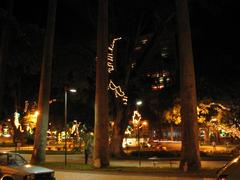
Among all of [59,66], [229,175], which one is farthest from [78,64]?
[229,175]

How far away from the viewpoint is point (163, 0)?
119 feet

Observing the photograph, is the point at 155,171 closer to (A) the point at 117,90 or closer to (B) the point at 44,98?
(B) the point at 44,98

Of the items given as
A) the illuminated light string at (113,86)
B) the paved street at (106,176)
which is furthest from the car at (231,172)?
the illuminated light string at (113,86)

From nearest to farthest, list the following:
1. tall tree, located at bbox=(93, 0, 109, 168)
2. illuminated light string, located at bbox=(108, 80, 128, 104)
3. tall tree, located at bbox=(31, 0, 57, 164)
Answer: tall tree, located at bbox=(93, 0, 109, 168)
tall tree, located at bbox=(31, 0, 57, 164)
illuminated light string, located at bbox=(108, 80, 128, 104)

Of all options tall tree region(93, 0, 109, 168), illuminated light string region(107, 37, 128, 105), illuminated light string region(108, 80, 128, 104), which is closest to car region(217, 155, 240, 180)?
tall tree region(93, 0, 109, 168)

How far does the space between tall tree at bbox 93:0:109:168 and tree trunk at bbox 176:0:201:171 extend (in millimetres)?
4907

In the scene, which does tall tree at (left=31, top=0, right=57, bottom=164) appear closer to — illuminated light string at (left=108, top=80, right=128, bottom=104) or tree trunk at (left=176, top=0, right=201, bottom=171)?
illuminated light string at (left=108, top=80, right=128, bottom=104)

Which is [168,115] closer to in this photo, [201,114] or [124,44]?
[201,114]

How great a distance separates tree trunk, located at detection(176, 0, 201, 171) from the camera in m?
23.1

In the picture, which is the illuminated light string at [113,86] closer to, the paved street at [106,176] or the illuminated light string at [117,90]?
the illuminated light string at [117,90]

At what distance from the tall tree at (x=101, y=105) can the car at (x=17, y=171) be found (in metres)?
11.1

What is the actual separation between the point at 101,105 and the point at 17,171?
1280cm

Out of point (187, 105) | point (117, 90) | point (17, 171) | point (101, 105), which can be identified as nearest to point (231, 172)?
point (17, 171)

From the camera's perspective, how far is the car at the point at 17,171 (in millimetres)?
13539
